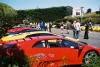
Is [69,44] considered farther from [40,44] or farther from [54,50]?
[40,44]

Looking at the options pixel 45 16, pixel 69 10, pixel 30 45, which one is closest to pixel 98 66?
pixel 30 45

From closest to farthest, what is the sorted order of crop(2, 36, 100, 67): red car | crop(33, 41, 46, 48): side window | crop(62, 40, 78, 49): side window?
1. crop(2, 36, 100, 67): red car
2. crop(33, 41, 46, 48): side window
3. crop(62, 40, 78, 49): side window

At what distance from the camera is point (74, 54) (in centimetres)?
550

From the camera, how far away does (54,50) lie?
529 cm

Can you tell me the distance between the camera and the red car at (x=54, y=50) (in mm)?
5090

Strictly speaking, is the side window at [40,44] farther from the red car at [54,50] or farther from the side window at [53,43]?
the side window at [53,43]

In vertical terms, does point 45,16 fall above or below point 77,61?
above

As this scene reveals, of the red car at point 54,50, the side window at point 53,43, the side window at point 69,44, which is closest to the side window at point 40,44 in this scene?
the red car at point 54,50

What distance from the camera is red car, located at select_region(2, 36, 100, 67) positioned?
16.7 ft

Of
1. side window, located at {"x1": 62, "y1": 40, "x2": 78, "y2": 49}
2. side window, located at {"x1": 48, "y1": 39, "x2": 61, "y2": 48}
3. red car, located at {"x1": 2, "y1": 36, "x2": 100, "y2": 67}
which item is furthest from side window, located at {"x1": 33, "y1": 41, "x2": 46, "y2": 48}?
side window, located at {"x1": 62, "y1": 40, "x2": 78, "y2": 49}

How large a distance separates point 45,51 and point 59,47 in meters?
0.58

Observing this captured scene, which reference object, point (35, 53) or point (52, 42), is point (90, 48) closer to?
point (52, 42)

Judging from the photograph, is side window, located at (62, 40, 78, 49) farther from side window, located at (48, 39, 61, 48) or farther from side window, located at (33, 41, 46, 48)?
side window, located at (33, 41, 46, 48)

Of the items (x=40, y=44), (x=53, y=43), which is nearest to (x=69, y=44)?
(x=53, y=43)
